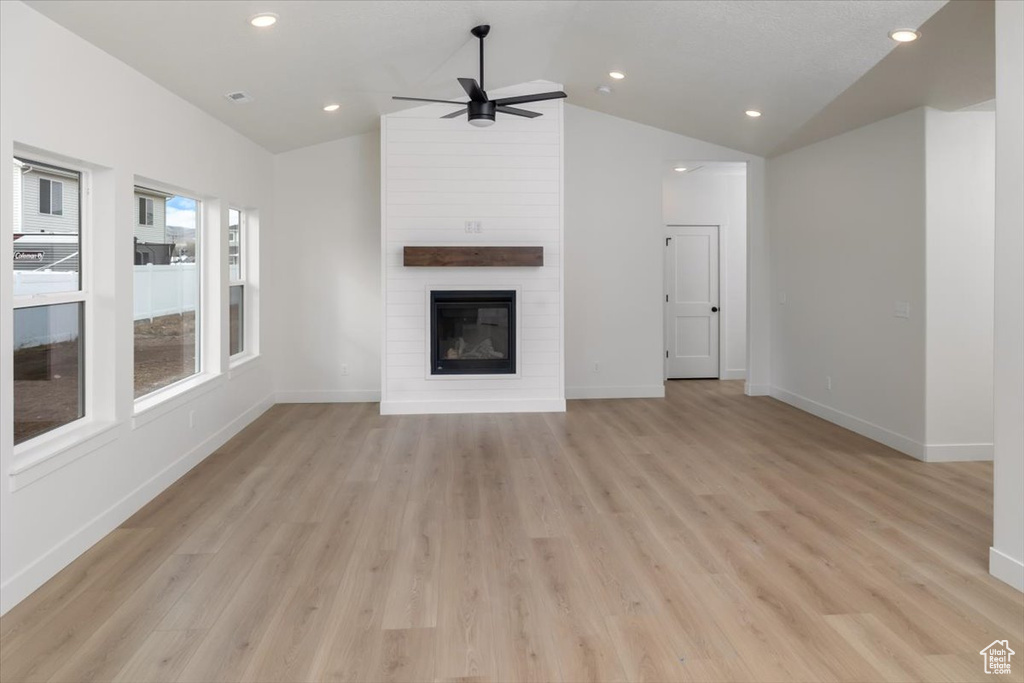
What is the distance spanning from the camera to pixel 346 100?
234 inches

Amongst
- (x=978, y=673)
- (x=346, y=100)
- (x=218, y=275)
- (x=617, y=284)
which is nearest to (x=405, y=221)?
(x=346, y=100)

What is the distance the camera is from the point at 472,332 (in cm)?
698

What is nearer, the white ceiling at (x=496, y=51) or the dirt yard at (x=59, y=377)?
the dirt yard at (x=59, y=377)

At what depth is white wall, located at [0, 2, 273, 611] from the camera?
2906 millimetres

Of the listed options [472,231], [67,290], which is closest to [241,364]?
[472,231]

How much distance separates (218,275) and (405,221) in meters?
1.89

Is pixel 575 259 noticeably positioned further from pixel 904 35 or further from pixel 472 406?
pixel 904 35

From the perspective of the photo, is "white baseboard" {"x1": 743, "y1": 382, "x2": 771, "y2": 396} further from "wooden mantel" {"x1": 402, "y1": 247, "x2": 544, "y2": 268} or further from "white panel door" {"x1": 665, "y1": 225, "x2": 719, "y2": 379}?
"wooden mantel" {"x1": 402, "y1": 247, "x2": 544, "y2": 268}

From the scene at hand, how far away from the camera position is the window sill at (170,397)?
4250 millimetres

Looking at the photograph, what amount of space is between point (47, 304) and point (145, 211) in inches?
51.8

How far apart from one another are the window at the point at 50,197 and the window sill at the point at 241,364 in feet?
8.42

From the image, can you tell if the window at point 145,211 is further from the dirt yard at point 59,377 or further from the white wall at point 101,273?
the dirt yard at point 59,377

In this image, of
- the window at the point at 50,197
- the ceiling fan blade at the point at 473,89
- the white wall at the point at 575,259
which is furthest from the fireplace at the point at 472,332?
the window at the point at 50,197

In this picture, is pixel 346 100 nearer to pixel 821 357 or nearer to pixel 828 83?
pixel 828 83
